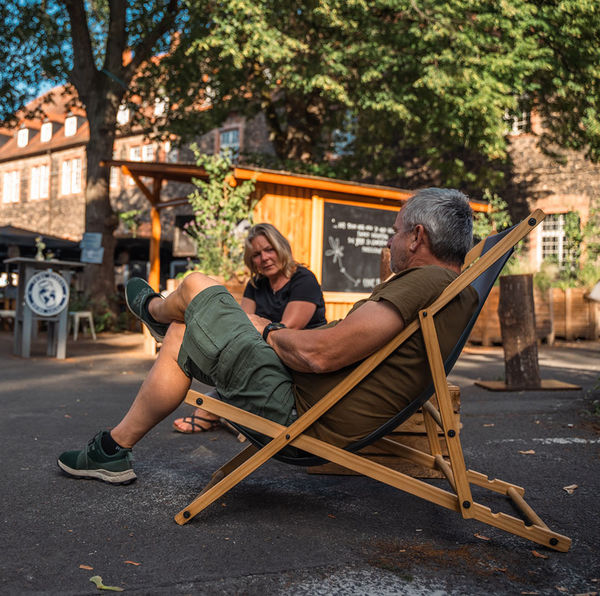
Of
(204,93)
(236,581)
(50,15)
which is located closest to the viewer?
(236,581)

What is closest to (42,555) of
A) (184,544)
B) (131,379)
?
(184,544)

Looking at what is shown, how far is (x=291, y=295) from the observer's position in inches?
168

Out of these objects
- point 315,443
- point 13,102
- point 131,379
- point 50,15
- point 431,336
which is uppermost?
point 50,15

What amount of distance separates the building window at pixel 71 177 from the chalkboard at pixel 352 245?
24.1 metres

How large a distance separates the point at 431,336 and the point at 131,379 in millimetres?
5571

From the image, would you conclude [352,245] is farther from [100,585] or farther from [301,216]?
[100,585]

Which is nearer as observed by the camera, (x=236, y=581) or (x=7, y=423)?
(x=236, y=581)

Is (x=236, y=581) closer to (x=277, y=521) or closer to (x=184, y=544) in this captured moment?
(x=184, y=544)

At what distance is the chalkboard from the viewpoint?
1059 cm

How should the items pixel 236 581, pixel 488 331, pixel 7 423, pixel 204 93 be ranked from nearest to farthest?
pixel 236 581 < pixel 7 423 < pixel 488 331 < pixel 204 93

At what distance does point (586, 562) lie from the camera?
88.5 inches

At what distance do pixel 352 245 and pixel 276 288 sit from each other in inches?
256

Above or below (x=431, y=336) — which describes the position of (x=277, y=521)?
below

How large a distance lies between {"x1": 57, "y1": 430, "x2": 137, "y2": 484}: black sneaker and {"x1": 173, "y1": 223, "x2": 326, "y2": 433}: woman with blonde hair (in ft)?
4.39
